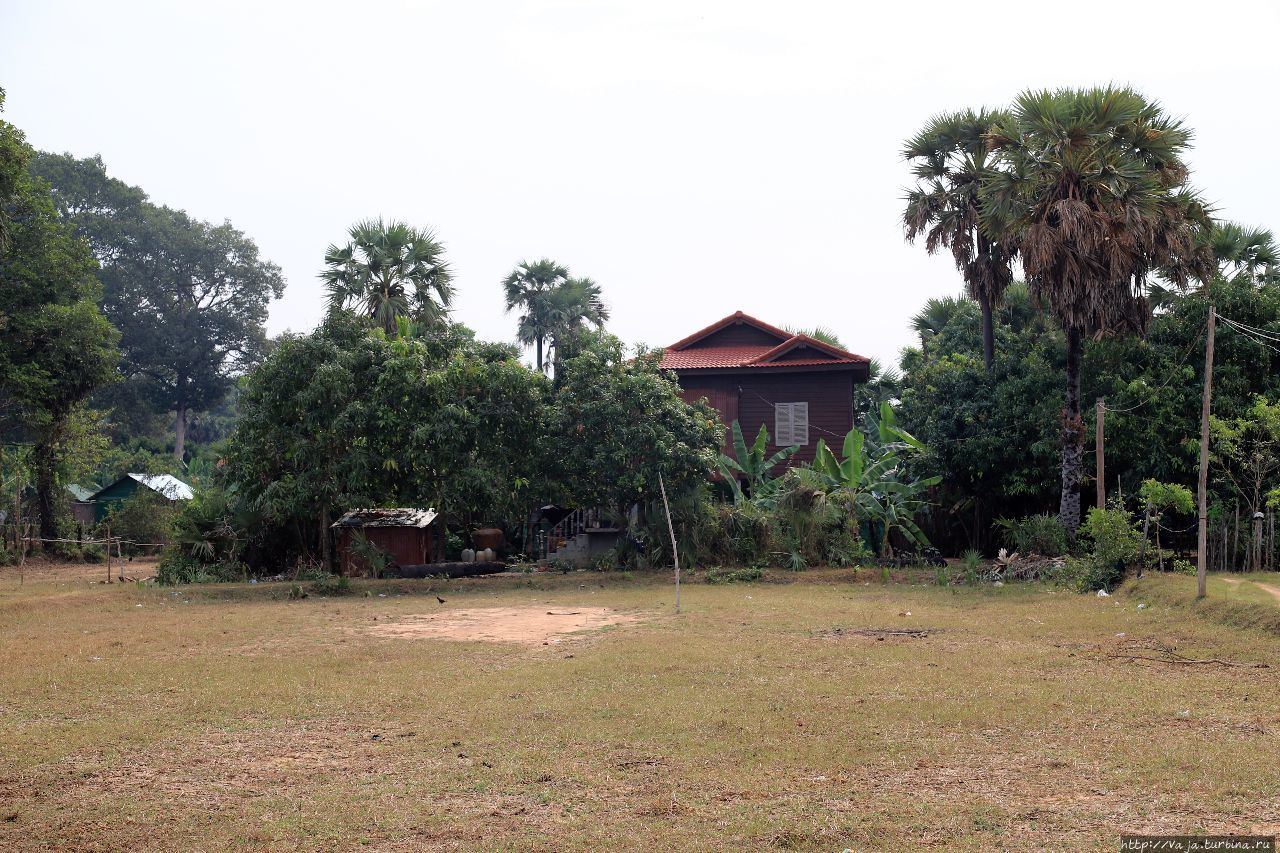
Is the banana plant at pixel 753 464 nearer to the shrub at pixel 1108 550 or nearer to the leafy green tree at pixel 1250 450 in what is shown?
the shrub at pixel 1108 550

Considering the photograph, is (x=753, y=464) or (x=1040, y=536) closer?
(x=1040, y=536)

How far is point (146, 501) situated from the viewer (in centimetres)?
3828

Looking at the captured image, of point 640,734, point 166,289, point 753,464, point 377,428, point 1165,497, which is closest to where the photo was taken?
point 640,734

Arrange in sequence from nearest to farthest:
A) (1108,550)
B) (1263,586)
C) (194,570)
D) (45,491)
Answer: (1263,586) < (1108,550) < (194,570) < (45,491)

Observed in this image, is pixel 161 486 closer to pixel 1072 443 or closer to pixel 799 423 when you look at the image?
pixel 799 423

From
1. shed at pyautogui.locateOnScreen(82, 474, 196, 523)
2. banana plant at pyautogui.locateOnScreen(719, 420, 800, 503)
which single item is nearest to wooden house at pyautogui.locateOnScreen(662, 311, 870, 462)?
banana plant at pyautogui.locateOnScreen(719, 420, 800, 503)

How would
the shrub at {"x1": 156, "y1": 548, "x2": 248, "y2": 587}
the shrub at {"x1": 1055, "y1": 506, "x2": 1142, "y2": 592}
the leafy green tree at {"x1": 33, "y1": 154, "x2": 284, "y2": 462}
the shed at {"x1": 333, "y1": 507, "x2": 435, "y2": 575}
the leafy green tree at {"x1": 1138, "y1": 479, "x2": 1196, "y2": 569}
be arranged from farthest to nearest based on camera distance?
the leafy green tree at {"x1": 33, "y1": 154, "x2": 284, "y2": 462}
the shed at {"x1": 333, "y1": 507, "x2": 435, "y2": 575}
the shrub at {"x1": 156, "y1": 548, "x2": 248, "y2": 587}
the shrub at {"x1": 1055, "y1": 506, "x2": 1142, "y2": 592}
the leafy green tree at {"x1": 1138, "y1": 479, "x2": 1196, "y2": 569}

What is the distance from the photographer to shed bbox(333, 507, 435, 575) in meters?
27.4

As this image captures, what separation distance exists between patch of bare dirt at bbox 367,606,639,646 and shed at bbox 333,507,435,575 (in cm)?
775

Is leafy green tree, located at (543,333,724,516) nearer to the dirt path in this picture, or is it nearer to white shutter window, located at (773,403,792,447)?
white shutter window, located at (773,403,792,447)

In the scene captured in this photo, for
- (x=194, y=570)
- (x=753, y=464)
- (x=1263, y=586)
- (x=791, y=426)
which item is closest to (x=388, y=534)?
(x=194, y=570)

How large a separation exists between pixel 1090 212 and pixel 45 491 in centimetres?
3339

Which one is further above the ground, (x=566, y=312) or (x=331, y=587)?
(x=566, y=312)

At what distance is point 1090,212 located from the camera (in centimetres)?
2380
